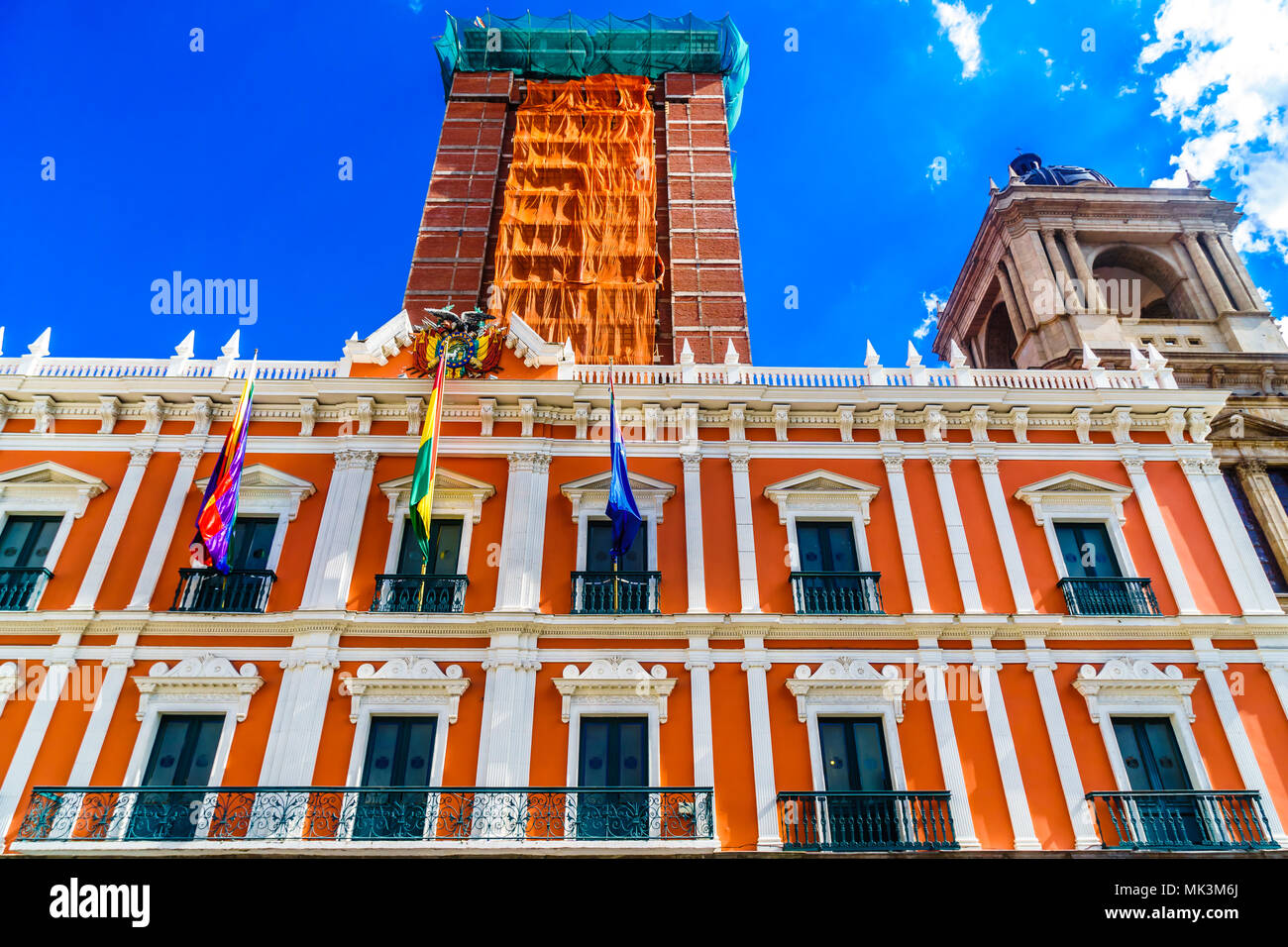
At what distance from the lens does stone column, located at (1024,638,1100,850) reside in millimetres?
13367

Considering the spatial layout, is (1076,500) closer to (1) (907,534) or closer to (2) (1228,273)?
(1) (907,534)

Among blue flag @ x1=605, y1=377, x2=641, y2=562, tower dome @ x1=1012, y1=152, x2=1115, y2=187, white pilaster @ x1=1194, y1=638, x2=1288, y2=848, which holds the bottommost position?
white pilaster @ x1=1194, y1=638, x2=1288, y2=848

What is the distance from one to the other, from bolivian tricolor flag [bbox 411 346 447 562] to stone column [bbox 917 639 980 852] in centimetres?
873

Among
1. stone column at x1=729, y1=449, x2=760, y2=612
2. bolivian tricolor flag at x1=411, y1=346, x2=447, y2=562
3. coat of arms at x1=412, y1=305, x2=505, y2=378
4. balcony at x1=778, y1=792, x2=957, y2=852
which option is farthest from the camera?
coat of arms at x1=412, y1=305, x2=505, y2=378

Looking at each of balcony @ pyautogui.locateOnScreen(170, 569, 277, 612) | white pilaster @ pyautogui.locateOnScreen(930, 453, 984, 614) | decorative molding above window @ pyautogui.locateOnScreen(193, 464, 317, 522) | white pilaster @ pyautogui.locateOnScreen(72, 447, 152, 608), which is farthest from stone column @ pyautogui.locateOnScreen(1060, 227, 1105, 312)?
white pilaster @ pyautogui.locateOnScreen(72, 447, 152, 608)

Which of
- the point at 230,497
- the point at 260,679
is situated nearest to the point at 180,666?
the point at 260,679

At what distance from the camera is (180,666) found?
14.4 meters

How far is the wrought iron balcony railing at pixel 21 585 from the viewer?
1507 centimetres

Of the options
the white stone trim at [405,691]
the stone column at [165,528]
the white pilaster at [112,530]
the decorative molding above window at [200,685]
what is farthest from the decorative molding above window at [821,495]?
the white pilaster at [112,530]

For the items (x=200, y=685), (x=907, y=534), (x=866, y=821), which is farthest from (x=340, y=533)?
(x=907, y=534)

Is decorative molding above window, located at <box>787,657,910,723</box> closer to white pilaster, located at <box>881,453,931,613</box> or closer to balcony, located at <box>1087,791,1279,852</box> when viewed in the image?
white pilaster, located at <box>881,453,931,613</box>

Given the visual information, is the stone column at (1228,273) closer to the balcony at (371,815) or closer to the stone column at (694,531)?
the stone column at (694,531)

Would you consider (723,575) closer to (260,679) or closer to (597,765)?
(597,765)
